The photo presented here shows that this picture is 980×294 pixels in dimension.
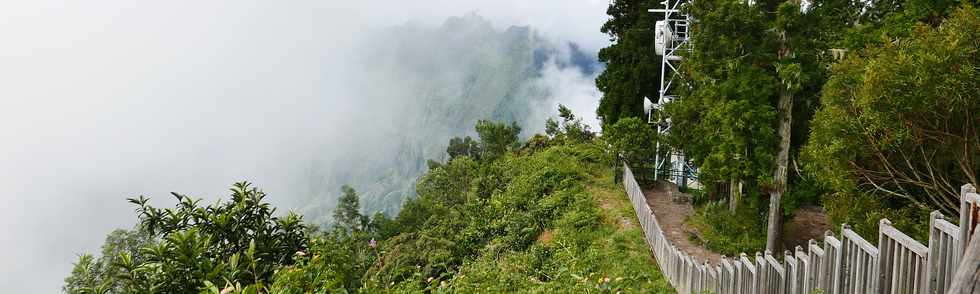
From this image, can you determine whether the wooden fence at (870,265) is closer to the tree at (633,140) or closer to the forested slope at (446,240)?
the forested slope at (446,240)

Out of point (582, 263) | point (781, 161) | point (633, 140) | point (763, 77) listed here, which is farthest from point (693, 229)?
point (633, 140)

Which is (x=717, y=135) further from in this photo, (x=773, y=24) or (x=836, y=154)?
(x=836, y=154)

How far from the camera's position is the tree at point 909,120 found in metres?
7.10

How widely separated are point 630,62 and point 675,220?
10527 mm

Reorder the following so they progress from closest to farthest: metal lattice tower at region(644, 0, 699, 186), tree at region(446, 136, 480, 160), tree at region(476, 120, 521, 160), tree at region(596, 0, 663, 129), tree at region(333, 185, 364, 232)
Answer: metal lattice tower at region(644, 0, 699, 186) < tree at region(596, 0, 663, 129) < tree at region(476, 120, 521, 160) < tree at region(446, 136, 480, 160) < tree at region(333, 185, 364, 232)

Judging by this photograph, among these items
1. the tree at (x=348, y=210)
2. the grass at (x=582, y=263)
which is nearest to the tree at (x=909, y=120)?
the grass at (x=582, y=263)

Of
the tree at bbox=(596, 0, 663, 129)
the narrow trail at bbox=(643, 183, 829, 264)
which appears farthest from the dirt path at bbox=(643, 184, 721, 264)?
the tree at bbox=(596, 0, 663, 129)

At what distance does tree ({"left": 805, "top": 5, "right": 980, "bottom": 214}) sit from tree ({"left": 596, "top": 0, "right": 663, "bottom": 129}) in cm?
1565

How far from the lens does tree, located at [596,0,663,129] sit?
25.2 metres

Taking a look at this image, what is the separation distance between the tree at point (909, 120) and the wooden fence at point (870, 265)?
9.67 ft

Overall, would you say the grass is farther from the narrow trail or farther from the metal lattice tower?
the metal lattice tower

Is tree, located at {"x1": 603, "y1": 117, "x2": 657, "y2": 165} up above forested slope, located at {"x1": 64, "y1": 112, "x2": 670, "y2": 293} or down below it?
above

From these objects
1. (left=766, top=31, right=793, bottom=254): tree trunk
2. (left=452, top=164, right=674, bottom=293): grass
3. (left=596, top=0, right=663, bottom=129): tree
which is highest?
(left=596, top=0, right=663, bottom=129): tree

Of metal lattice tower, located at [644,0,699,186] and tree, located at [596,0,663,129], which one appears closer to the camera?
metal lattice tower, located at [644,0,699,186]
